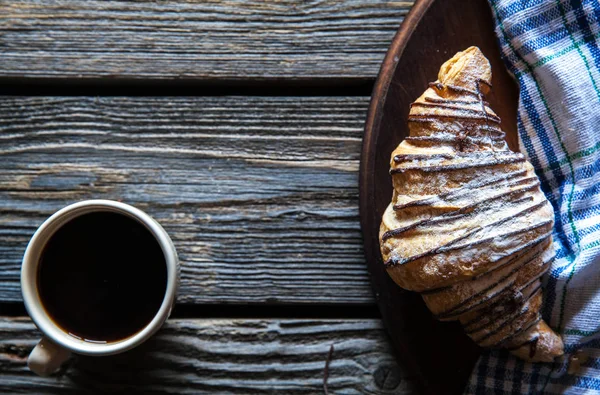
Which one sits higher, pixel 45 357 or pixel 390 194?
pixel 390 194

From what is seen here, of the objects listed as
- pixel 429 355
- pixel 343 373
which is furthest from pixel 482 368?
pixel 343 373

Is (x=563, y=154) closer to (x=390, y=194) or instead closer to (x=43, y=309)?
(x=390, y=194)

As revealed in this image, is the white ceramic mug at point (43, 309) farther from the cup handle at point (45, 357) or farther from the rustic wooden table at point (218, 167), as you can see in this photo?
the rustic wooden table at point (218, 167)

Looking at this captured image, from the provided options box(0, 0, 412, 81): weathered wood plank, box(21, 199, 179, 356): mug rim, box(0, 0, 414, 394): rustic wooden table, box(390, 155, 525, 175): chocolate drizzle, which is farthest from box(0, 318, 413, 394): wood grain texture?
box(0, 0, 412, 81): weathered wood plank

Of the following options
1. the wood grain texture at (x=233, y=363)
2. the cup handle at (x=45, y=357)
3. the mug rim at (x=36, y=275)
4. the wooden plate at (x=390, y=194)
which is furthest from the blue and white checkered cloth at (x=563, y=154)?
the cup handle at (x=45, y=357)

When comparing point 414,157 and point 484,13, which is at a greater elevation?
point 484,13

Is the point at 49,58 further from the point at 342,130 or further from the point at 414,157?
the point at 414,157

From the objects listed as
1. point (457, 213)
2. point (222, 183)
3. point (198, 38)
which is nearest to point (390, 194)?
point (457, 213)
